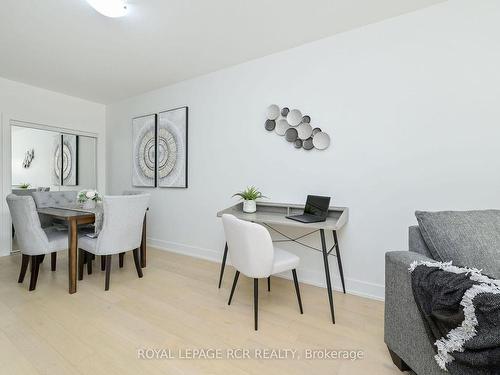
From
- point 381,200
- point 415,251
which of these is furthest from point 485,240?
point 381,200

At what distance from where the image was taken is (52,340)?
5.05 ft

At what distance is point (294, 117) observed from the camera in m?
2.48

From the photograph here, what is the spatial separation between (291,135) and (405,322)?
5.85 feet

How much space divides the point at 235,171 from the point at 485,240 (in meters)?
2.20

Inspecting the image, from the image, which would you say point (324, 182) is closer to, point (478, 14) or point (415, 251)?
point (415, 251)

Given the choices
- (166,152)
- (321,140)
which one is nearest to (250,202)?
(321,140)

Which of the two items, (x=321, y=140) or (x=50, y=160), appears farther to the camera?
(x=50, y=160)

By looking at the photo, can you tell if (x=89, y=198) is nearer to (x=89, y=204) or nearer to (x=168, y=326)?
(x=89, y=204)

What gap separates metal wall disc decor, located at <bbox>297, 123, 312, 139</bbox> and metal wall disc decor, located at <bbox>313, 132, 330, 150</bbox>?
8 cm

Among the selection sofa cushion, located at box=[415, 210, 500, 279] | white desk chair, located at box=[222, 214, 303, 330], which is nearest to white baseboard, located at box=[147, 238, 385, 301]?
white desk chair, located at box=[222, 214, 303, 330]

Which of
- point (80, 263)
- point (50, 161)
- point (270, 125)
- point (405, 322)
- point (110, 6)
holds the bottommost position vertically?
point (80, 263)

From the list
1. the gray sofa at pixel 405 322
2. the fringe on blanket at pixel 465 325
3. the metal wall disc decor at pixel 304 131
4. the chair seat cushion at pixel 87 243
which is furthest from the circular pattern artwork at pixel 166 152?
the fringe on blanket at pixel 465 325

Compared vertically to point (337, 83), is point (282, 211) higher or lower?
lower

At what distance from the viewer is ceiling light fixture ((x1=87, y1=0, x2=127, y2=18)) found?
1.71 meters
